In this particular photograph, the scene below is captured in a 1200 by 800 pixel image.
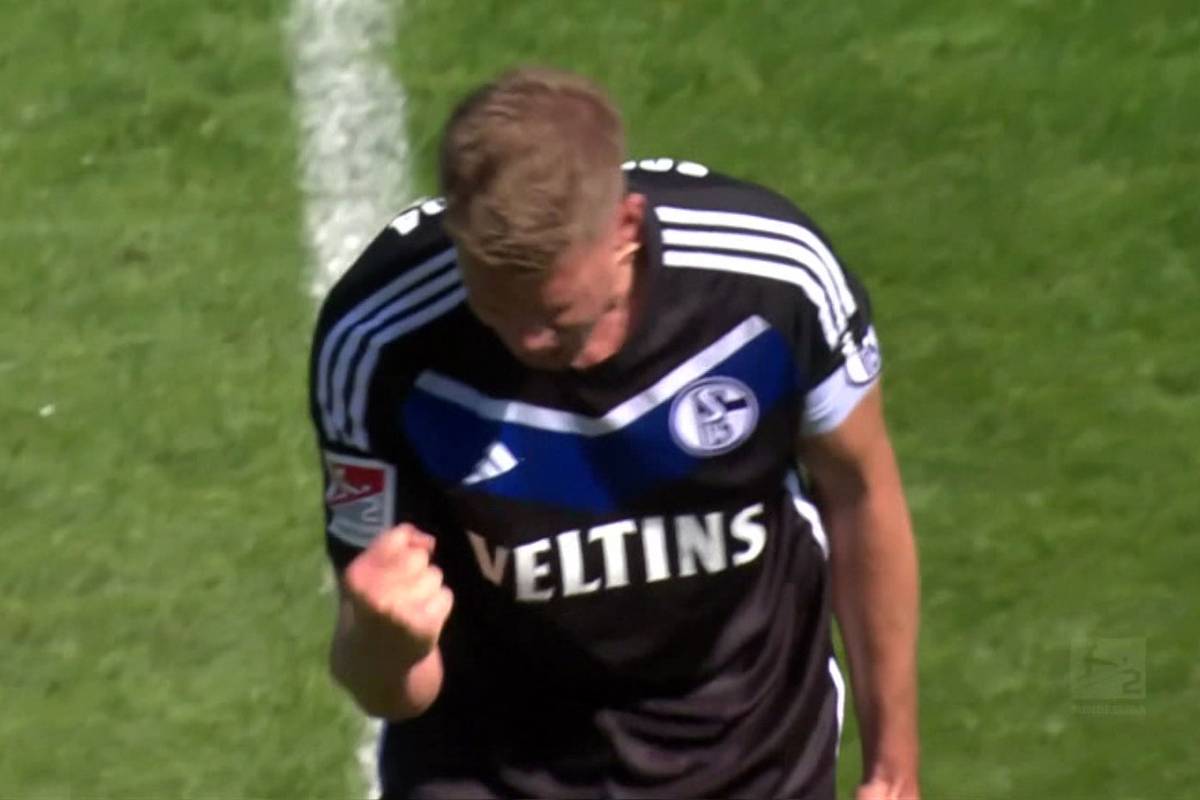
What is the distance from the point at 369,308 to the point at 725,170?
248 centimetres

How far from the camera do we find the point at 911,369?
4984mm

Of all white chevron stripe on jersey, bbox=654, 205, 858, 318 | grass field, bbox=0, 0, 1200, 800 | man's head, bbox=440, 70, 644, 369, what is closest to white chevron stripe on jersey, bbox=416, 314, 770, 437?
white chevron stripe on jersey, bbox=654, 205, 858, 318

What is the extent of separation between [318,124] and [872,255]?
1245 mm

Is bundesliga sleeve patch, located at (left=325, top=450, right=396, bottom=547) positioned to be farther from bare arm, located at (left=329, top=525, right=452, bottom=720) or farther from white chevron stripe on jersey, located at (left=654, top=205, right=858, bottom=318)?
white chevron stripe on jersey, located at (left=654, top=205, right=858, bottom=318)

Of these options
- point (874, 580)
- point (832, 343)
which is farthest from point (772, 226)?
point (874, 580)

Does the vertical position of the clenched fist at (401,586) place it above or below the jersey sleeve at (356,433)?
below

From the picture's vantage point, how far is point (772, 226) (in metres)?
2.88

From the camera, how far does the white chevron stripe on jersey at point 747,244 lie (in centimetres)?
285

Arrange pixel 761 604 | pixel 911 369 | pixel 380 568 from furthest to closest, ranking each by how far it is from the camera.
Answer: pixel 911 369 → pixel 761 604 → pixel 380 568

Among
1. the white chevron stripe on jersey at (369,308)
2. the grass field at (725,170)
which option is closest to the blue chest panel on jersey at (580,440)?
the white chevron stripe on jersey at (369,308)

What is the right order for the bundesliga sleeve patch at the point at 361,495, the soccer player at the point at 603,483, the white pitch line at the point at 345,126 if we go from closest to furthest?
the soccer player at the point at 603,483 < the bundesliga sleeve patch at the point at 361,495 < the white pitch line at the point at 345,126

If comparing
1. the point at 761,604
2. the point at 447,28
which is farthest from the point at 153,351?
the point at 761,604

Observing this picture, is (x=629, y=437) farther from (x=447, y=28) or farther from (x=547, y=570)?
(x=447, y=28)

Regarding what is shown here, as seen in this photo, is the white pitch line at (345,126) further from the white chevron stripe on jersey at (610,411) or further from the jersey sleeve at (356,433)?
the white chevron stripe on jersey at (610,411)
